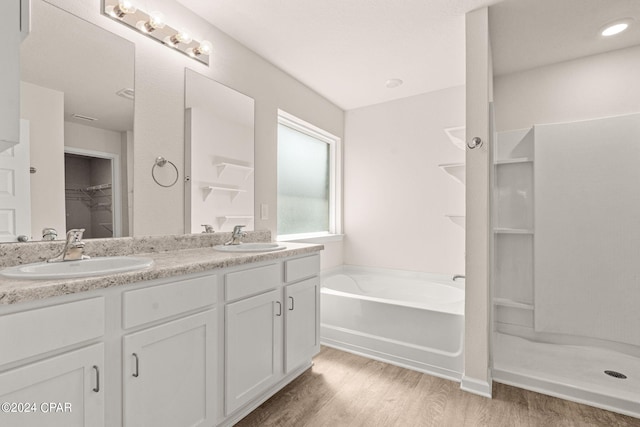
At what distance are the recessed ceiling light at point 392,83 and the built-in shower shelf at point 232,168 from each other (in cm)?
164

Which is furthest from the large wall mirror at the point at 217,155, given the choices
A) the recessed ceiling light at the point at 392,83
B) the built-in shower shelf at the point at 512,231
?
the built-in shower shelf at the point at 512,231

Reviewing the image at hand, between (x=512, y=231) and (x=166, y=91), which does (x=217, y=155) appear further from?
(x=512, y=231)

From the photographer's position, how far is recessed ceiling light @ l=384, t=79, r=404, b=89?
298 centimetres

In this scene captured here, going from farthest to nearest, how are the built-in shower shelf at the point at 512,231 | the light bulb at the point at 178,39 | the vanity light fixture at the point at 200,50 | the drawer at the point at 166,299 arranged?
the built-in shower shelf at the point at 512,231, the vanity light fixture at the point at 200,50, the light bulb at the point at 178,39, the drawer at the point at 166,299

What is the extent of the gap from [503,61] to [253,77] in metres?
2.13

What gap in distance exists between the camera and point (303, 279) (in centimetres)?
207

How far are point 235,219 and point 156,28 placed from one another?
1.29 meters

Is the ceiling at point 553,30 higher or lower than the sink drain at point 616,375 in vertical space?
higher

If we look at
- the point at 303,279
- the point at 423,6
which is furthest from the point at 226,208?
the point at 423,6

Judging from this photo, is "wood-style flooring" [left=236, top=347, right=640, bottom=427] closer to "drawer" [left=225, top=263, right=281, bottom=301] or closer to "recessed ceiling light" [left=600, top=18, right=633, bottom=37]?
"drawer" [left=225, top=263, right=281, bottom=301]

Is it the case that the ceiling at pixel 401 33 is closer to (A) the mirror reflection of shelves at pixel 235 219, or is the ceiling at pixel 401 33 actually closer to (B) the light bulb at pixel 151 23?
(B) the light bulb at pixel 151 23

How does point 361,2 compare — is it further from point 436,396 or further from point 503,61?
point 436,396

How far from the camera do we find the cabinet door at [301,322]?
1916 millimetres

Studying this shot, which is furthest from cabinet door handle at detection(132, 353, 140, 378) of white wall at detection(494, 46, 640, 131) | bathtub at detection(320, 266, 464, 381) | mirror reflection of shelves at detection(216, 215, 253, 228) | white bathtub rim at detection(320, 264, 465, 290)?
white wall at detection(494, 46, 640, 131)
